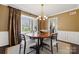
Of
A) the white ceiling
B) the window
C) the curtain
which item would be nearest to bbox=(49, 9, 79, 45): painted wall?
the white ceiling

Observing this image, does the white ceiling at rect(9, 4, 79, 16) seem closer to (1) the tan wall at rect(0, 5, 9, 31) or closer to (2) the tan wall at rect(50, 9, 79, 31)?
(2) the tan wall at rect(50, 9, 79, 31)

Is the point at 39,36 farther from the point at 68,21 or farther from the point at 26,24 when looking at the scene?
the point at 68,21

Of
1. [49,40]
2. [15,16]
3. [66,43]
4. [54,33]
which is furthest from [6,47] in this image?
[66,43]

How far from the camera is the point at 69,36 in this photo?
177 cm

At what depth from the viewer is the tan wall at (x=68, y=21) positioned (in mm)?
1718

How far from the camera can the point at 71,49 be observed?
1.66 metres

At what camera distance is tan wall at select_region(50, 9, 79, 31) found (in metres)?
1.72

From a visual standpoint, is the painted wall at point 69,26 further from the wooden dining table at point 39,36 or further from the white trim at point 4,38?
the white trim at point 4,38

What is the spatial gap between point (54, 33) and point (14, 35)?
0.75 m

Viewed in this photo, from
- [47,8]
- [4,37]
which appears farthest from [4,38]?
[47,8]
